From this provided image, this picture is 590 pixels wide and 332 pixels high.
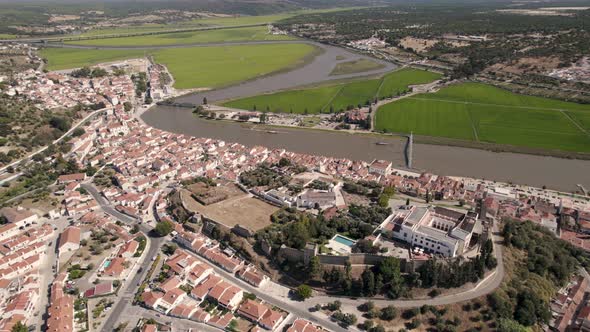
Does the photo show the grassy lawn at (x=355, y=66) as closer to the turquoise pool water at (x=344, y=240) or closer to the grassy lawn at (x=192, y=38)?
the grassy lawn at (x=192, y=38)

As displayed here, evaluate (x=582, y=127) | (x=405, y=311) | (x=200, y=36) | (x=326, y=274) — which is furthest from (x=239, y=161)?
(x=200, y=36)

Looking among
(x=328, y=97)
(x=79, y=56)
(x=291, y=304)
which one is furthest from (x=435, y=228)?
(x=79, y=56)

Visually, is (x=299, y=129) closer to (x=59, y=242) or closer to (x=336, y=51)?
(x=59, y=242)

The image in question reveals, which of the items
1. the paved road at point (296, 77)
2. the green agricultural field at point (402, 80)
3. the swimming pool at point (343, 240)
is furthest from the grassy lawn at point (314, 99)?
the swimming pool at point (343, 240)

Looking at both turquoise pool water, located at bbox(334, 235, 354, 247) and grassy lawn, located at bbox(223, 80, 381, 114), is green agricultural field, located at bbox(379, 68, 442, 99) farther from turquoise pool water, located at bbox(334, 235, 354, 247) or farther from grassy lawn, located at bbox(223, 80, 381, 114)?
turquoise pool water, located at bbox(334, 235, 354, 247)

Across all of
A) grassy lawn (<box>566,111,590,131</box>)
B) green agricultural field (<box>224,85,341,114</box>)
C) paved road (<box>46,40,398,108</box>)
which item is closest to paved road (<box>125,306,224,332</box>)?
green agricultural field (<box>224,85,341,114</box>)

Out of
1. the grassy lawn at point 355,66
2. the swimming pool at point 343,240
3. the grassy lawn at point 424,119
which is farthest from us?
the grassy lawn at point 355,66
